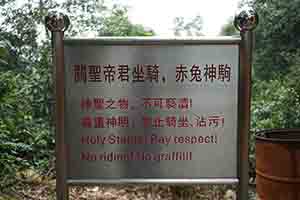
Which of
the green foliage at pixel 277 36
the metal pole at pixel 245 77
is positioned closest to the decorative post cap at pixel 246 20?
the metal pole at pixel 245 77

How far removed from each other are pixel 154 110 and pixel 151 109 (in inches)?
0.5

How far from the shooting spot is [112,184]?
4.50 feet

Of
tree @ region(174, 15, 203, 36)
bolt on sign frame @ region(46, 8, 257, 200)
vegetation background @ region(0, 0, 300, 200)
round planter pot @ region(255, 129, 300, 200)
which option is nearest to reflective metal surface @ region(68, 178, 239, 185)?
bolt on sign frame @ region(46, 8, 257, 200)

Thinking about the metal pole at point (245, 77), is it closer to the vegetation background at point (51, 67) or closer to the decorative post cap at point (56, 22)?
the decorative post cap at point (56, 22)

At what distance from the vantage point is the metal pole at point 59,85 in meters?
1.31

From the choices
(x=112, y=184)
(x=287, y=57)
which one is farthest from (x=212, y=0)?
(x=112, y=184)

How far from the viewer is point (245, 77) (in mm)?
1302

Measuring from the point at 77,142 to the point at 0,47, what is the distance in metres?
0.96

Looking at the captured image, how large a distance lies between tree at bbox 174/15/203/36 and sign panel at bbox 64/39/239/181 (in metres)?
2.25

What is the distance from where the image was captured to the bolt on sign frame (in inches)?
51.8

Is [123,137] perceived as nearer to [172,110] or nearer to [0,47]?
[172,110]

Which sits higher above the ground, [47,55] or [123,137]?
[47,55]

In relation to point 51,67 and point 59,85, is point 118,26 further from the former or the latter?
point 59,85

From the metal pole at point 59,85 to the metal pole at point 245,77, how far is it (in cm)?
72
